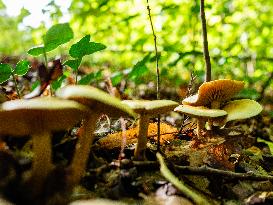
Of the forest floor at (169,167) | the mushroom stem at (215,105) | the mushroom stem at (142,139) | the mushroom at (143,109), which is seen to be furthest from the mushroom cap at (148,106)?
the mushroom stem at (215,105)

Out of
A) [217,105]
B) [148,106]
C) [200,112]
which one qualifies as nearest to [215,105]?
[217,105]

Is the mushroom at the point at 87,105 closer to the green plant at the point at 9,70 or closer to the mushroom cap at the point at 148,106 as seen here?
the mushroom cap at the point at 148,106

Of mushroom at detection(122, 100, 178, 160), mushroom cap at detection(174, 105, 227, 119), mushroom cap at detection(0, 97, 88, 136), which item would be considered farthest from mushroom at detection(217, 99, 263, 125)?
mushroom cap at detection(0, 97, 88, 136)

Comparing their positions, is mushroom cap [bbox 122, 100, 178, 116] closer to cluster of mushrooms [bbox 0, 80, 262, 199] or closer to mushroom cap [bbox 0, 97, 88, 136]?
cluster of mushrooms [bbox 0, 80, 262, 199]

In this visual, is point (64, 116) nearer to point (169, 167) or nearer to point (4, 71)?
point (169, 167)

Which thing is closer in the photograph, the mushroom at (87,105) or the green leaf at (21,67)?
the mushroom at (87,105)

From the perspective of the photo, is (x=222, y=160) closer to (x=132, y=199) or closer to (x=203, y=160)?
(x=203, y=160)

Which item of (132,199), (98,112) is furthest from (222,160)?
(98,112)
